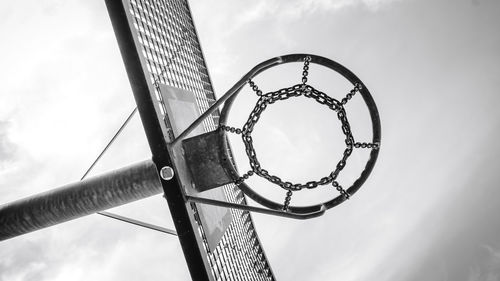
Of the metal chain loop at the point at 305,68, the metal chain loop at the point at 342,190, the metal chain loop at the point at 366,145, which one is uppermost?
the metal chain loop at the point at 305,68

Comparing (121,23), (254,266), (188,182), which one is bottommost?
(254,266)

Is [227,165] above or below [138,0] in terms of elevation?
below

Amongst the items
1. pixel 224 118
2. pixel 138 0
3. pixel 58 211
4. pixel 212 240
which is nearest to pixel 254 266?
pixel 212 240

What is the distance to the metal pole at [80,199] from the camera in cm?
529

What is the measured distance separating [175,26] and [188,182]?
316 inches

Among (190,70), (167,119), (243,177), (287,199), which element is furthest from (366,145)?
(190,70)

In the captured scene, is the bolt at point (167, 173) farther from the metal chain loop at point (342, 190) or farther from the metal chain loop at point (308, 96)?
the metal chain loop at point (342, 190)

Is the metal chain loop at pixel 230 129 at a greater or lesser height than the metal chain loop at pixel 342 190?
greater

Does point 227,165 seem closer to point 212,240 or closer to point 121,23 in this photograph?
point 212,240

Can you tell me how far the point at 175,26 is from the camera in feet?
35.5

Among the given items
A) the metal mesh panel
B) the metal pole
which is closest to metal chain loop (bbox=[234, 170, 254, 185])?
the metal pole

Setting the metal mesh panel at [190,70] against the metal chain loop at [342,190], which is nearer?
the metal chain loop at [342,190]

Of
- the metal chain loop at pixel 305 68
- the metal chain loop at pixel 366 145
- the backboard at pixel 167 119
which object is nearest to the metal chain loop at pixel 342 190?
the metal chain loop at pixel 366 145

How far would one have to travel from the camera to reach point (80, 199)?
18.0 feet
